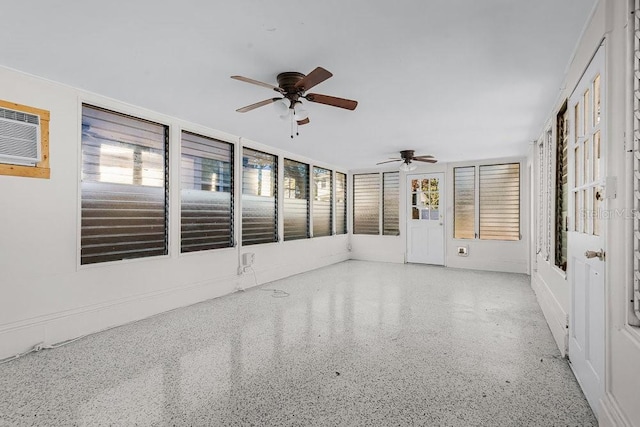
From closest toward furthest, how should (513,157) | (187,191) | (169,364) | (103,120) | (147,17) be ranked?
(147,17) → (169,364) → (103,120) → (187,191) → (513,157)

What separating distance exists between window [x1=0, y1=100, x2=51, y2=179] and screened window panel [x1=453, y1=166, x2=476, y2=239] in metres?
6.91

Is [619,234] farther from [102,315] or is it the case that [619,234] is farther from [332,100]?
[102,315]

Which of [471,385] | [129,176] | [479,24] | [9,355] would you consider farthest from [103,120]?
[471,385]

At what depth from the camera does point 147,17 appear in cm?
197

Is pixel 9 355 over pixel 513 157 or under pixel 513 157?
under

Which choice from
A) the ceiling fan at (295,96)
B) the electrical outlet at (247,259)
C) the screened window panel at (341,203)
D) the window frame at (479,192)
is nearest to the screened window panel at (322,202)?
the screened window panel at (341,203)

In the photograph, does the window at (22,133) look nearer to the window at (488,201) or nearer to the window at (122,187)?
the window at (122,187)

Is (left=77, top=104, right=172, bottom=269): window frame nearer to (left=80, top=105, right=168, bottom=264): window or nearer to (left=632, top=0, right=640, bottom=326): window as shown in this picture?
(left=80, top=105, right=168, bottom=264): window

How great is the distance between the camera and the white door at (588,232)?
178 centimetres

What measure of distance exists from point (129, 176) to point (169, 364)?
2165mm

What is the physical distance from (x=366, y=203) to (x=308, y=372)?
238 inches

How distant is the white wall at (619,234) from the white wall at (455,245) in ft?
16.9

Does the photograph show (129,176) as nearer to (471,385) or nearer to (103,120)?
(103,120)

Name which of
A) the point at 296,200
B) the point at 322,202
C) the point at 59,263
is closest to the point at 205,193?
the point at 59,263
